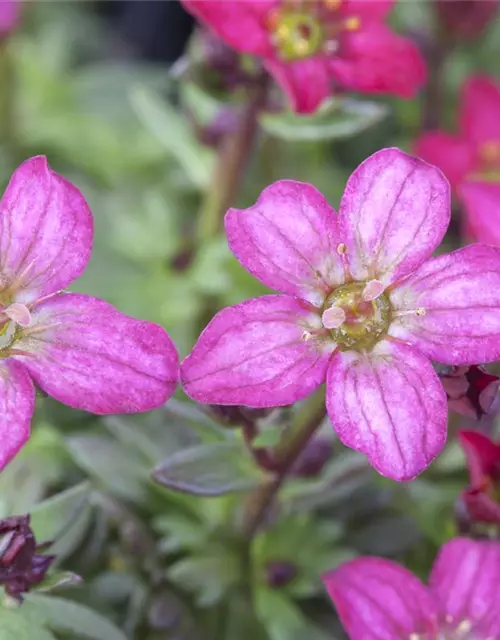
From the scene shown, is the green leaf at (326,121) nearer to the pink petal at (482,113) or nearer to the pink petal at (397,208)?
the pink petal at (482,113)

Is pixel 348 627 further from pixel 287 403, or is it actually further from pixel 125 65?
pixel 125 65

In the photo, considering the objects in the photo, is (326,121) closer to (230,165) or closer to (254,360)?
(230,165)

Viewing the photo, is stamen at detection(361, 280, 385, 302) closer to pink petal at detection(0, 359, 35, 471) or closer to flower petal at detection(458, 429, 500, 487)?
flower petal at detection(458, 429, 500, 487)

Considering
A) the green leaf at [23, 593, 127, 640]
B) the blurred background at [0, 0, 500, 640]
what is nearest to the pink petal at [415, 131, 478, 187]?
the blurred background at [0, 0, 500, 640]

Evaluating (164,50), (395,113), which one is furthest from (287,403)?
(164,50)

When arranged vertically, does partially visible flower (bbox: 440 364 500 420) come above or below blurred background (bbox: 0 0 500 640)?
above

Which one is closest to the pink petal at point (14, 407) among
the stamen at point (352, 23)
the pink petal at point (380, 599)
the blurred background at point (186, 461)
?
the blurred background at point (186, 461)
